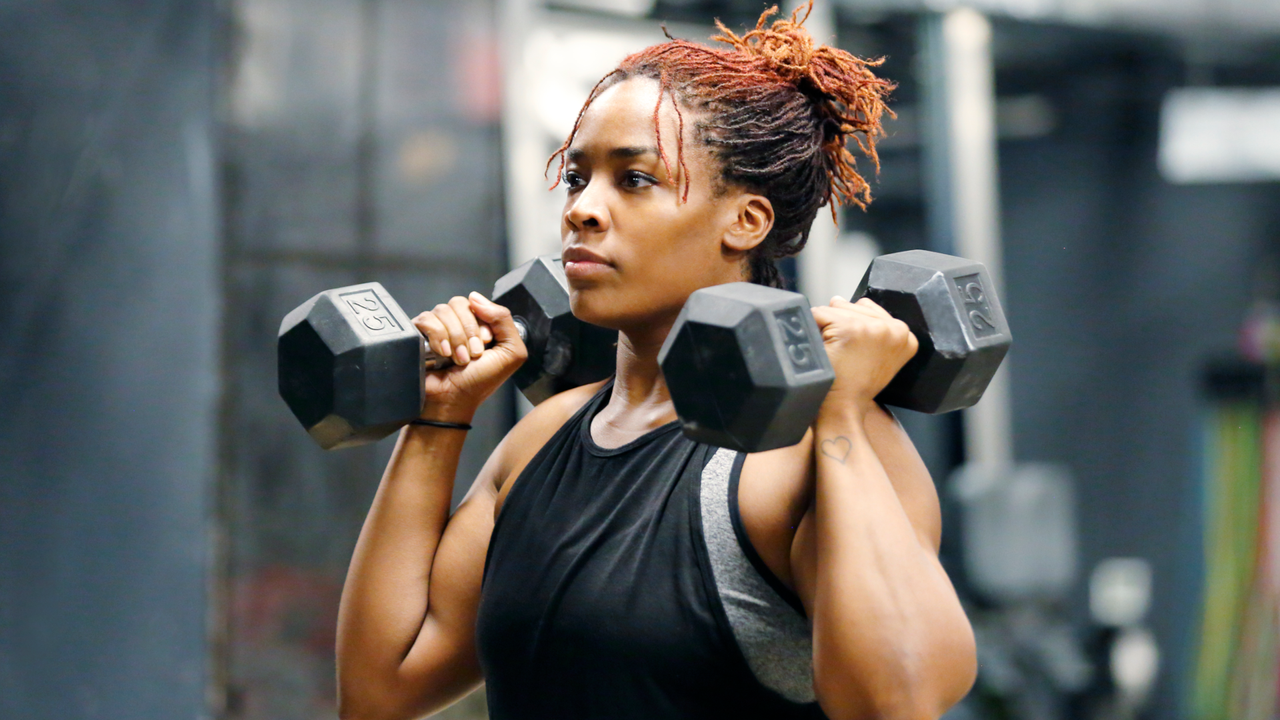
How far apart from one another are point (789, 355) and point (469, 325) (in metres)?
0.42

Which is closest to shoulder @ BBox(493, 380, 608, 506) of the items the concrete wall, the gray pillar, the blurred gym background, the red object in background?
the blurred gym background

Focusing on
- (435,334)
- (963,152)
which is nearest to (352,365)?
(435,334)

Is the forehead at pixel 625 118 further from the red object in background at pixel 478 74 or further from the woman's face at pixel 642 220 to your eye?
the red object in background at pixel 478 74

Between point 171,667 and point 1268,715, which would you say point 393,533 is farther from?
point 1268,715

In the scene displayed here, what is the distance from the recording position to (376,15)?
286 centimetres

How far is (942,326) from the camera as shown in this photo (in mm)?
1030

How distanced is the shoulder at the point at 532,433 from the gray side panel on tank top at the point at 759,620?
294 mm

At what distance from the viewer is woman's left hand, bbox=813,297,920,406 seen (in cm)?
97

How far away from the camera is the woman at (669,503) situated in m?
0.93

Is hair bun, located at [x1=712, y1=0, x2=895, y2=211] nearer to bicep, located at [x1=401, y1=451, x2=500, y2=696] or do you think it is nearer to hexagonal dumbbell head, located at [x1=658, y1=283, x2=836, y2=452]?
hexagonal dumbbell head, located at [x1=658, y1=283, x2=836, y2=452]

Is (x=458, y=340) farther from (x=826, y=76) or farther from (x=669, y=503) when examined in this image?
(x=826, y=76)

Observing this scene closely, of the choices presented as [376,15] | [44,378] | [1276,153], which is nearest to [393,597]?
[44,378]

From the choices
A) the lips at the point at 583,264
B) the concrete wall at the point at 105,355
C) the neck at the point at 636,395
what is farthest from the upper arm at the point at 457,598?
the concrete wall at the point at 105,355

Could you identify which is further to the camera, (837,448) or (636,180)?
(636,180)
